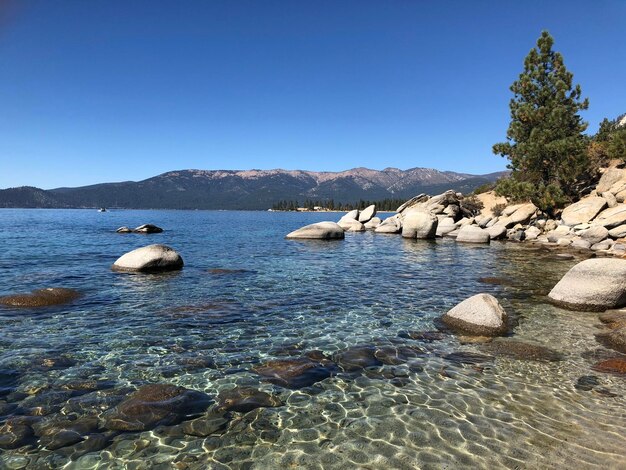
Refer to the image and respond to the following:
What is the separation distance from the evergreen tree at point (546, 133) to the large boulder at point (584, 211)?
2463 millimetres

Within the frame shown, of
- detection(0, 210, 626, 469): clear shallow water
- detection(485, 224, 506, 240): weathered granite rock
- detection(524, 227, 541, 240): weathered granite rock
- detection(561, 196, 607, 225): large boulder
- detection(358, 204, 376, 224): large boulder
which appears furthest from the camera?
detection(358, 204, 376, 224): large boulder

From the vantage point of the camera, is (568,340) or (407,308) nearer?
(568,340)

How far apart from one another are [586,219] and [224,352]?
131 ft

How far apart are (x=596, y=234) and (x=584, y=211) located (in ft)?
24.5

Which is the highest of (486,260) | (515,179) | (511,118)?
(511,118)

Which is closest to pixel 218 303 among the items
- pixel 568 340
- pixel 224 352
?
pixel 224 352

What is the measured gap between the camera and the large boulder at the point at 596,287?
13336 millimetres

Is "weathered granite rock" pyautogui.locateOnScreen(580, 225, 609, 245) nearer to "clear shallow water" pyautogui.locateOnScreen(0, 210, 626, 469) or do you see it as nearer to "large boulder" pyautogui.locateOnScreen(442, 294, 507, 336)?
"clear shallow water" pyautogui.locateOnScreen(0, 210, 626, 469)

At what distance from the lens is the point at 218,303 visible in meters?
14.3

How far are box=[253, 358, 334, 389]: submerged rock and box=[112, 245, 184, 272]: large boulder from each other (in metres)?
14.8

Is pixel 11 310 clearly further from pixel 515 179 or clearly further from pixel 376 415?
pixel 515 179

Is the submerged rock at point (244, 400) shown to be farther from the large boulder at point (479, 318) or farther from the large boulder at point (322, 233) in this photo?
the large boulder at point (322, 233)

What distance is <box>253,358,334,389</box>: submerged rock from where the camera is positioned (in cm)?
797

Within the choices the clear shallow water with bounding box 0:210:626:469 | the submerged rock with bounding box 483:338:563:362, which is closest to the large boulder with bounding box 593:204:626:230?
the clear shallow water with bounding box 0:210:626:469
